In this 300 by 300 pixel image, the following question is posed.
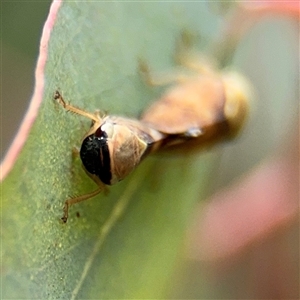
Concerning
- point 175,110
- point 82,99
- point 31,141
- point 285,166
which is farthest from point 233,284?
point 31,141

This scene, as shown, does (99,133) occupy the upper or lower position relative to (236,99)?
upper

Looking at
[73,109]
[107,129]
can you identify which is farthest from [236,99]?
[73,109]

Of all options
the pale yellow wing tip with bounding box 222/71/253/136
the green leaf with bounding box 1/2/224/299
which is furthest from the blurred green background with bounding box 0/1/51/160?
the pale yellow wing tip with bounding box 222/71/253/136

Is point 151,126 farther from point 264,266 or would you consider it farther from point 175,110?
point 264,266

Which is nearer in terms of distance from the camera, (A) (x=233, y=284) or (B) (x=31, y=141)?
(B) (x=31, y=141)

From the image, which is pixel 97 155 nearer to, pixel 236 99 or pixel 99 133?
pixel 99 133

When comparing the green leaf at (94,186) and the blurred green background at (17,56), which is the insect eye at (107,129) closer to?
the green leaf at (94,186)

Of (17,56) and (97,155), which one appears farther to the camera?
(17,56)

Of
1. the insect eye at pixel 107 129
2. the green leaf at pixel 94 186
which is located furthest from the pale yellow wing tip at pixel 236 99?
the insect eye at pixel 107 129
